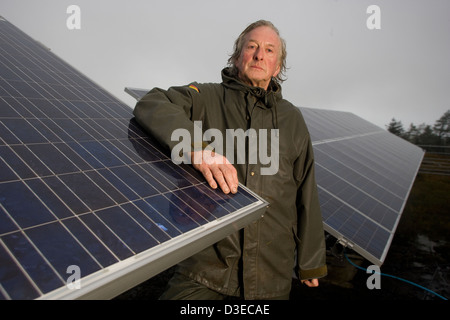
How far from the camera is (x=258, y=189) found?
9.70 feet

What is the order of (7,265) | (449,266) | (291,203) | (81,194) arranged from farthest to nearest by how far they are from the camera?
(449,266)
(291,203)
(81,194)
(7,265)

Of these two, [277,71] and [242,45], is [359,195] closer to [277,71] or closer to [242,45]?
[277,71]

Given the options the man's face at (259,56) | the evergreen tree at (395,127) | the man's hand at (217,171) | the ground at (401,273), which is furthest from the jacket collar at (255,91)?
the evergreen tree at (395,127)

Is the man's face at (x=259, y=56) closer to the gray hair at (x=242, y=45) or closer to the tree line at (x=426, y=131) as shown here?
the gray hair at (x=242, y=45)

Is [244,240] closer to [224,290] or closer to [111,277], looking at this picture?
[224,290]

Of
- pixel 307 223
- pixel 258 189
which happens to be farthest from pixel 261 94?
pixel 307 223

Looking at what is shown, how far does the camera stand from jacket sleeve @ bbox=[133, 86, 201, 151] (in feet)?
8.29

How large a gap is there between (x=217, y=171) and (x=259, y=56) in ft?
5.14

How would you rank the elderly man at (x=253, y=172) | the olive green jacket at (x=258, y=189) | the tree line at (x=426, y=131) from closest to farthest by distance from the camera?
the elderly man at (x=253, y=172)
the olive green jacket at (x=258, y=189)
the tree line at (x=426, y=131)

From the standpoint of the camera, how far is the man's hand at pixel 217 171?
7.99 feet

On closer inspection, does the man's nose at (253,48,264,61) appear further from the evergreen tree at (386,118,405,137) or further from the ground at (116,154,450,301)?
the evergreen tree at (386,118,405,137)
